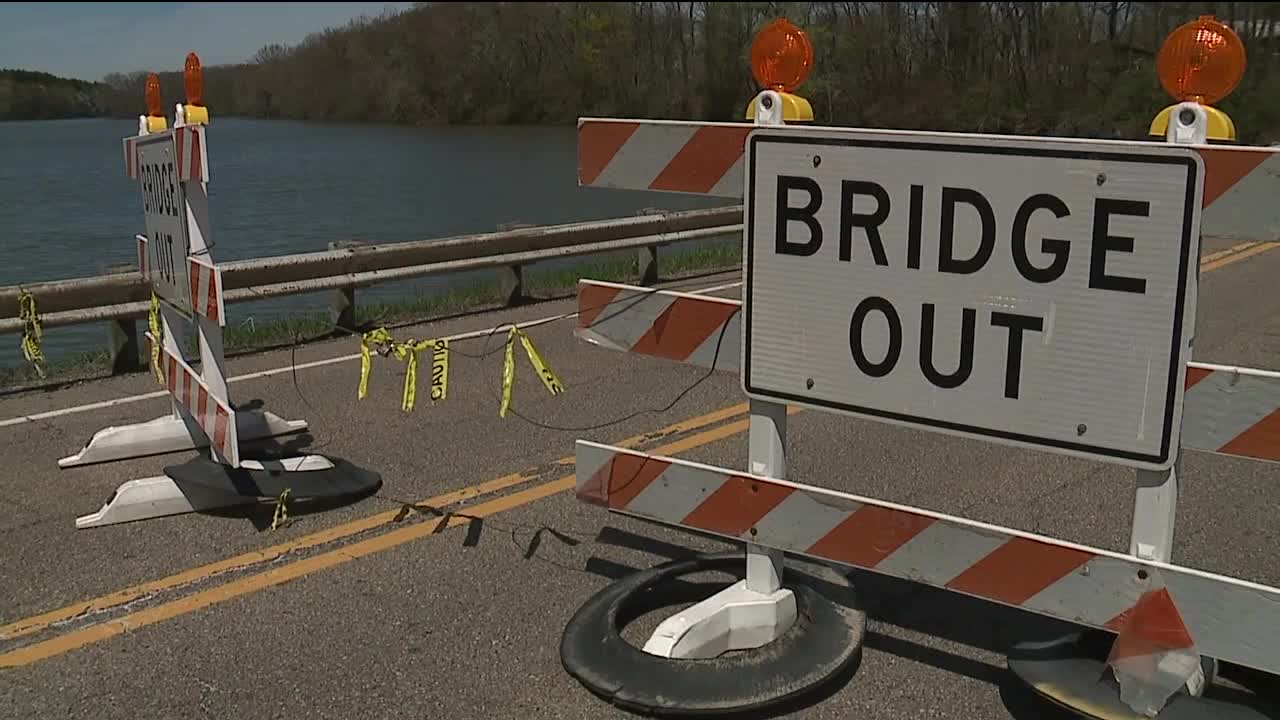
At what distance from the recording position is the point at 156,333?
22.2 feet

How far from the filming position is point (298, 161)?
44656 mm

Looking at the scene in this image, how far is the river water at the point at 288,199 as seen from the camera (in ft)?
53.2

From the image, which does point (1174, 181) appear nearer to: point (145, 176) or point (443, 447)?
point (443, 447)

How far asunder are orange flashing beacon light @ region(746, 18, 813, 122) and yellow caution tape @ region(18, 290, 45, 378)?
5.28 meters

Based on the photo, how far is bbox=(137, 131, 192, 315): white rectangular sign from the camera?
584cm

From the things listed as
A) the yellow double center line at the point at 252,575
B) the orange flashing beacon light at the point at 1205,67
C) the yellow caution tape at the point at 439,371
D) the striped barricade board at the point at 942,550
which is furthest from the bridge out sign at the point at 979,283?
the yellow double center line at the point at 252,575

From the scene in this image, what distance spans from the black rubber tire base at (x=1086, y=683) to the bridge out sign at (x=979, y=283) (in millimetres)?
736

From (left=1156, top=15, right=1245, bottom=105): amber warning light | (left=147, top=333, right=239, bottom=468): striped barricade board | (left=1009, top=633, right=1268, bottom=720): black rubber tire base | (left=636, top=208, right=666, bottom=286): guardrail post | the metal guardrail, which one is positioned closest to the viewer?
(left=1156, top=15, right=1245, bottom=105): amber warning light

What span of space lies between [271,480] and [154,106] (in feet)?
7.62

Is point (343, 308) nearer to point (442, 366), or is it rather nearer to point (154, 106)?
point (154, 106)

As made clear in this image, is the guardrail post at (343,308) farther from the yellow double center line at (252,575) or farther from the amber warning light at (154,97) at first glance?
the yellow double center line at (252,575)

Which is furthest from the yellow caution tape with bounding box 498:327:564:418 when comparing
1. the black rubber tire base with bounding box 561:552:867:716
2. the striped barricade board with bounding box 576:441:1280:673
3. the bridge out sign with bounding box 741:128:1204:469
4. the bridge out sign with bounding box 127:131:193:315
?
the bridge out sign with bounding box 127:131:193:315

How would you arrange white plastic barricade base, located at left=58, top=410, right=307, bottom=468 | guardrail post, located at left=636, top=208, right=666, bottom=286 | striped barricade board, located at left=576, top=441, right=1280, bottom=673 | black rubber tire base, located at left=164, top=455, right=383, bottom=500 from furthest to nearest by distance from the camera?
guardrail post, located at left=636, top=208, right=666, bottom=286 < white plastic barricade base, located at left=58, top=410, right=307, bottom=468 < black rubber tire base, located at left=164, top=455, right=383, bottom=500 < striped barricade board, located at left=576, top=441, right=1280, bottom=673

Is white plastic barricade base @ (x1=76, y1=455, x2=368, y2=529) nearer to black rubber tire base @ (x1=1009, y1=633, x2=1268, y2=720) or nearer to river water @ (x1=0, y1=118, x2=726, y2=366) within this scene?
black rubber tire base @ (x1=1009, y1=633, x2=1268, y2=720)
